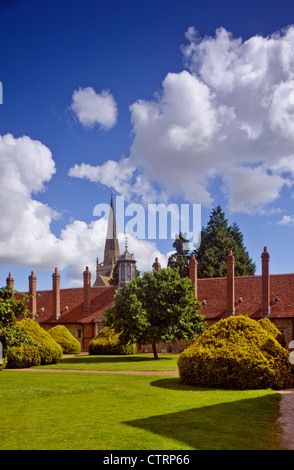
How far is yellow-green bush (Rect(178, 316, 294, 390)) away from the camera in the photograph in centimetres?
1777

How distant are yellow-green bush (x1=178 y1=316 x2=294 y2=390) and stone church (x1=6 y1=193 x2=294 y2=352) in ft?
73.6

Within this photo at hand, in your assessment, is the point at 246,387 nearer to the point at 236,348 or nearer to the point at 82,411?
the point at 236,348

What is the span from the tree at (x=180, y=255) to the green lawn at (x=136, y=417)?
134ft

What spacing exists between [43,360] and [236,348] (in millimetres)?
17825

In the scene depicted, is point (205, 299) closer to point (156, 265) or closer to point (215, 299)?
point (215, 299)

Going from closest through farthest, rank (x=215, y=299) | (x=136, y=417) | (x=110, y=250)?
(x=136, y=417)
(x=215, y=299)
(x=110, y=250)

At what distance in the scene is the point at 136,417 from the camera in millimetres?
12328

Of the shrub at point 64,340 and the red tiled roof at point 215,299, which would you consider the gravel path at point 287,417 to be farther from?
the shrub at point 64,340

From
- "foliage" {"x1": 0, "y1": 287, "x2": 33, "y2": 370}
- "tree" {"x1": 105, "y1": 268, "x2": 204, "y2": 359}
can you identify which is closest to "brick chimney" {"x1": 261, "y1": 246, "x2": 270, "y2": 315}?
"tree" {"x1": 105, "y1": 268, "x2": 204, "y2": 359}

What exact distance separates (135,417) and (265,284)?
31.4 meters

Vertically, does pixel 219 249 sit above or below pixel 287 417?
above

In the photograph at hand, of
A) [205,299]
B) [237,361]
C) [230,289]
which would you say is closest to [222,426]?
[237,361]

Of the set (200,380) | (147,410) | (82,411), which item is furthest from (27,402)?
(200,380)

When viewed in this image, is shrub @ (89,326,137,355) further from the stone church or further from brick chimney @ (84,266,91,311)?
brick chimney @ (84,266,91,311)
